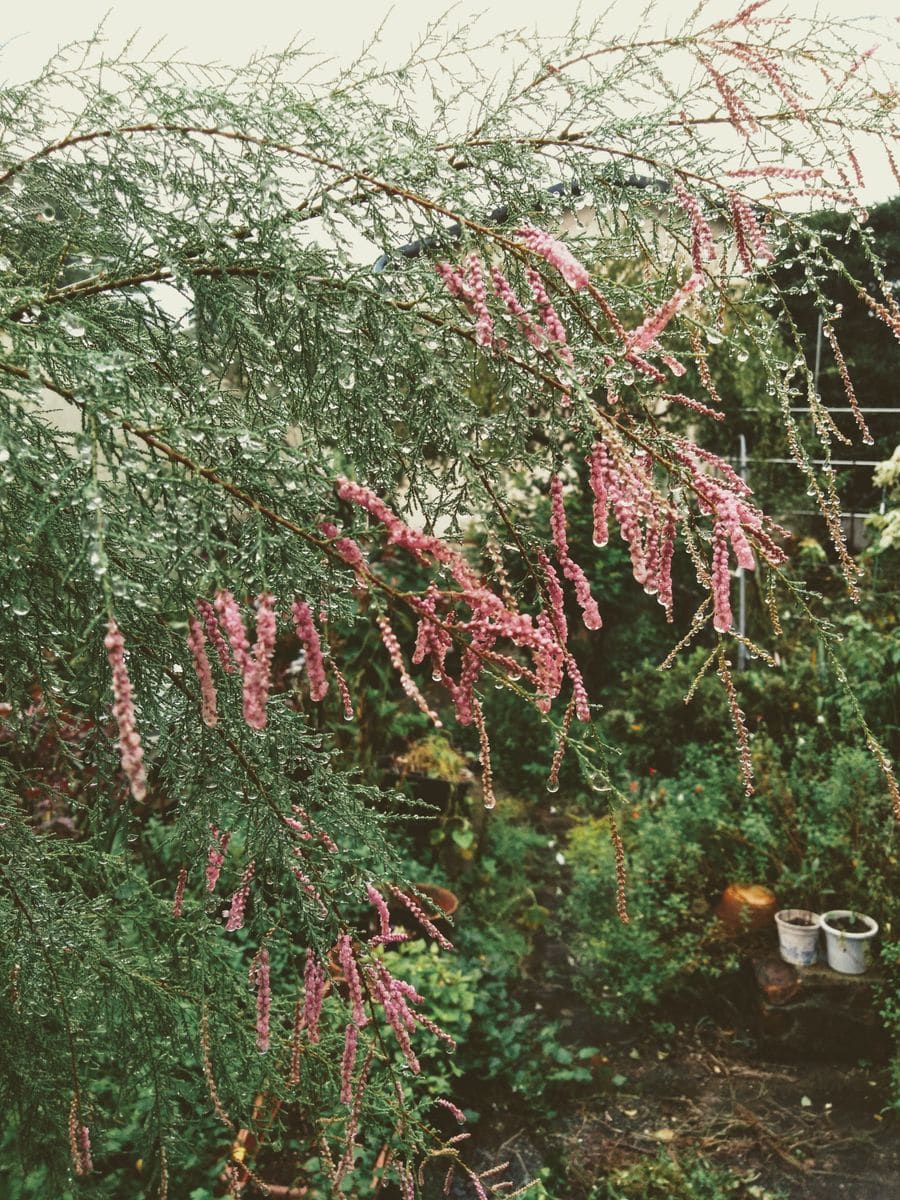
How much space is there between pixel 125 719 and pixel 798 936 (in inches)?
197

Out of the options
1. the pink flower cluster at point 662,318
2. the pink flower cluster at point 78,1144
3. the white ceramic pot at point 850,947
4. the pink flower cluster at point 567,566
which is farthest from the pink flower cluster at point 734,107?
the white ceramic pot at point 850,947

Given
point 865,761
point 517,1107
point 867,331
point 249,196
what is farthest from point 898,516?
point 867,331

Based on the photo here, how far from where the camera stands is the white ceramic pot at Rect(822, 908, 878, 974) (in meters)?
4.95

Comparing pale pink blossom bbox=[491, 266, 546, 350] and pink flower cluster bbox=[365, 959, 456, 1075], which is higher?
pale pink blossom bbox=[491, 266, 546, 350]

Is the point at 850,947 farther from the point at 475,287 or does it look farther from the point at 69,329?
the point at 69,329

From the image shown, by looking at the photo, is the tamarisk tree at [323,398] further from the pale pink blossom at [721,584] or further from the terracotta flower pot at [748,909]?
the terracotta flower pot at [748,909]

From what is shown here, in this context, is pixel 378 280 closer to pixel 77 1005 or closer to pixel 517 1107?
pixel 77 1005

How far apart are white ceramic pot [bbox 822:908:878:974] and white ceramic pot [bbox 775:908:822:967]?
80 mm

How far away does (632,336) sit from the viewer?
1.24 meters

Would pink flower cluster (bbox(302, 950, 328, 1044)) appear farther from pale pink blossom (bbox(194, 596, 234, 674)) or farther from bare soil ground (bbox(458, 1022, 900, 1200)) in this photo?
bare soil ground (bbox(458, 1022, 900, 1200))

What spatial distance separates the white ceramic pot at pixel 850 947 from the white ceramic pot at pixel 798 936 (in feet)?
0.26

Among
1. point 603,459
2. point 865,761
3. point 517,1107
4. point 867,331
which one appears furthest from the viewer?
point 867,331

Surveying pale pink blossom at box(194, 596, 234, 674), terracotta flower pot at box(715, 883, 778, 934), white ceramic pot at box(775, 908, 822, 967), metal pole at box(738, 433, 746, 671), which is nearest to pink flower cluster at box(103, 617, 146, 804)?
pale pink blossom at box(194, 596, 234, 674)

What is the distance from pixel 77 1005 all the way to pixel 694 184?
2114 millimetres
